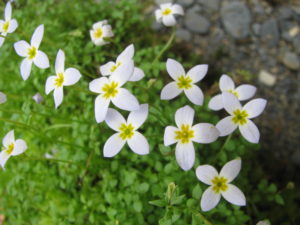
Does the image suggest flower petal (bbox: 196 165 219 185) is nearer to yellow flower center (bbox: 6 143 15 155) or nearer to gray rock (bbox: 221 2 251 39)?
yellow flower center (bbox: 6 143 15 155)

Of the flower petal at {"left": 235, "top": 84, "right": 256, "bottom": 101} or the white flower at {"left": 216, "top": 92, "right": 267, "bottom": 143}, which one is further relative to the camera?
the flower petal at {"left": 235, "top": 84, "right": 256, "bottom": 101}

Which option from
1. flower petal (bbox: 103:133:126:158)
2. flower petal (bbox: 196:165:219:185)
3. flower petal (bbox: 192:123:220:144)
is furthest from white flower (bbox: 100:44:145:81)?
flower petal (bbox: 196:165:219:185)

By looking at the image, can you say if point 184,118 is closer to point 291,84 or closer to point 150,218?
point 150,218

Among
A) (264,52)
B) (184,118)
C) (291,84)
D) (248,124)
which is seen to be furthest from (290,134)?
(184,118)

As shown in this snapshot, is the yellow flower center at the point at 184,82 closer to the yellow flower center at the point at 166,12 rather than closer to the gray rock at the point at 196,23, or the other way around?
the yellow flower center at the point at 166,12

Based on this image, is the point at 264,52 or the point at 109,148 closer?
the point at 109,148

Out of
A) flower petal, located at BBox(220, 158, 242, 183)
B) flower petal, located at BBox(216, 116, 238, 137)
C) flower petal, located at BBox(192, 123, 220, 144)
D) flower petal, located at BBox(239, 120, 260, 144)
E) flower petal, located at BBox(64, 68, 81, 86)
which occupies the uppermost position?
flower petal, located at BBox(64, 68, 81, 86)
